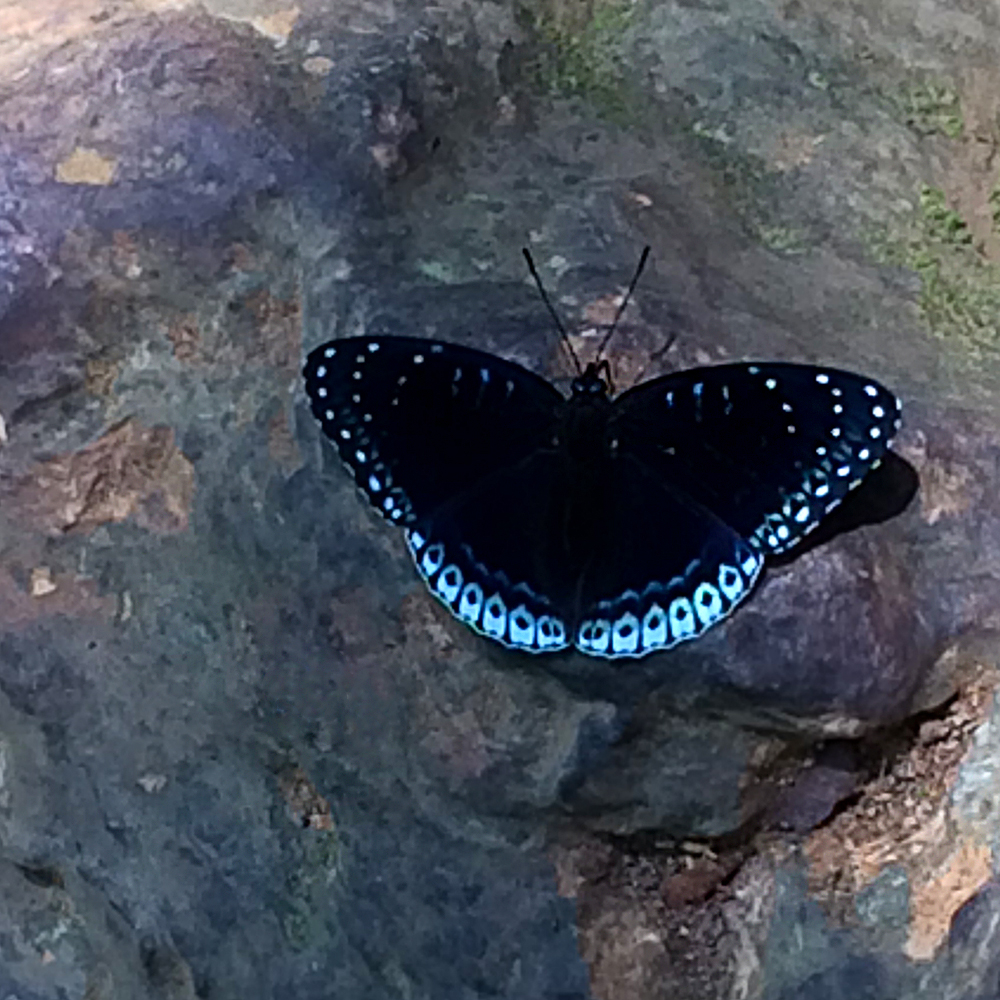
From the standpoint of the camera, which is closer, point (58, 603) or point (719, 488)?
point (719, 488)

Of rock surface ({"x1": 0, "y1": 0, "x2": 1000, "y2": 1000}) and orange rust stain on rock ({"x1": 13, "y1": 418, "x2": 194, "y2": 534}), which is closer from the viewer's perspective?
rock surface ({"x1": 0, "y1": 0, "x2": 1000, "y2": 1000})

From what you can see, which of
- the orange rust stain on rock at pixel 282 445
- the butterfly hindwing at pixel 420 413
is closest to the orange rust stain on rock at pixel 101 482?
the orange rust stain on rock at pixel 282 445

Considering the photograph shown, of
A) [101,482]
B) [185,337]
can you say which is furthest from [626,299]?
[101,482]

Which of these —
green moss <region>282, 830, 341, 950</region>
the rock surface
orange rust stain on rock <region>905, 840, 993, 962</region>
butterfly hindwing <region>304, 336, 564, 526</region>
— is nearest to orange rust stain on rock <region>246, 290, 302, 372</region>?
the rock surface

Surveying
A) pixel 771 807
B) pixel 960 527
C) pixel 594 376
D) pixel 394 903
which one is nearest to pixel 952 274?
pixel 960 527

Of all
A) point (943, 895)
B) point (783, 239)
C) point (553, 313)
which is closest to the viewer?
point (943, 895)

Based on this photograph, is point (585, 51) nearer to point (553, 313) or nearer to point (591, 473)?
point (553, 313)

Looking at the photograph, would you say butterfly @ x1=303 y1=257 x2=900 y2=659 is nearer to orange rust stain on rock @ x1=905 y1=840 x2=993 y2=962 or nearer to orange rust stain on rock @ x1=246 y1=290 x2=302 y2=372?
orange rust stain on rock @ x1=246 y1=290 x2=302 y2=372
